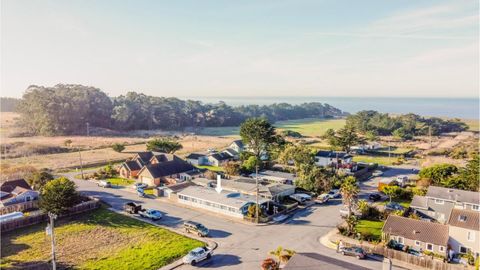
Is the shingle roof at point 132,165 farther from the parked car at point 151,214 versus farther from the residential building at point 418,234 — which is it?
the residential building at point 418,234

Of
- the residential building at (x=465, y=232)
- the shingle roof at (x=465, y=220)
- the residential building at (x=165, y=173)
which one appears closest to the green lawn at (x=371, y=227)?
the residential building at (x=465, y=232)

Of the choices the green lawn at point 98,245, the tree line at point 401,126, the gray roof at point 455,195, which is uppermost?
the tree line at point 401,126

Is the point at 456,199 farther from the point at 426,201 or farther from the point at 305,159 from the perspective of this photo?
the point at 305,159

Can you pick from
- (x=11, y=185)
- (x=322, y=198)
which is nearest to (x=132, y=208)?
(x=11, y=185)

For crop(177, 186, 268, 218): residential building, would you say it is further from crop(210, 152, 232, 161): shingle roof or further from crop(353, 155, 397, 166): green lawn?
crop(353, 155, 397, 166): green lawn

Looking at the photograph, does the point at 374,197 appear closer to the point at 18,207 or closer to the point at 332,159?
the point at 332,159

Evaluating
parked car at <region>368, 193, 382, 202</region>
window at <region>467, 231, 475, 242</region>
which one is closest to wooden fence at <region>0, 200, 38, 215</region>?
parked car at <region>368, 193, 382, 202</region>
